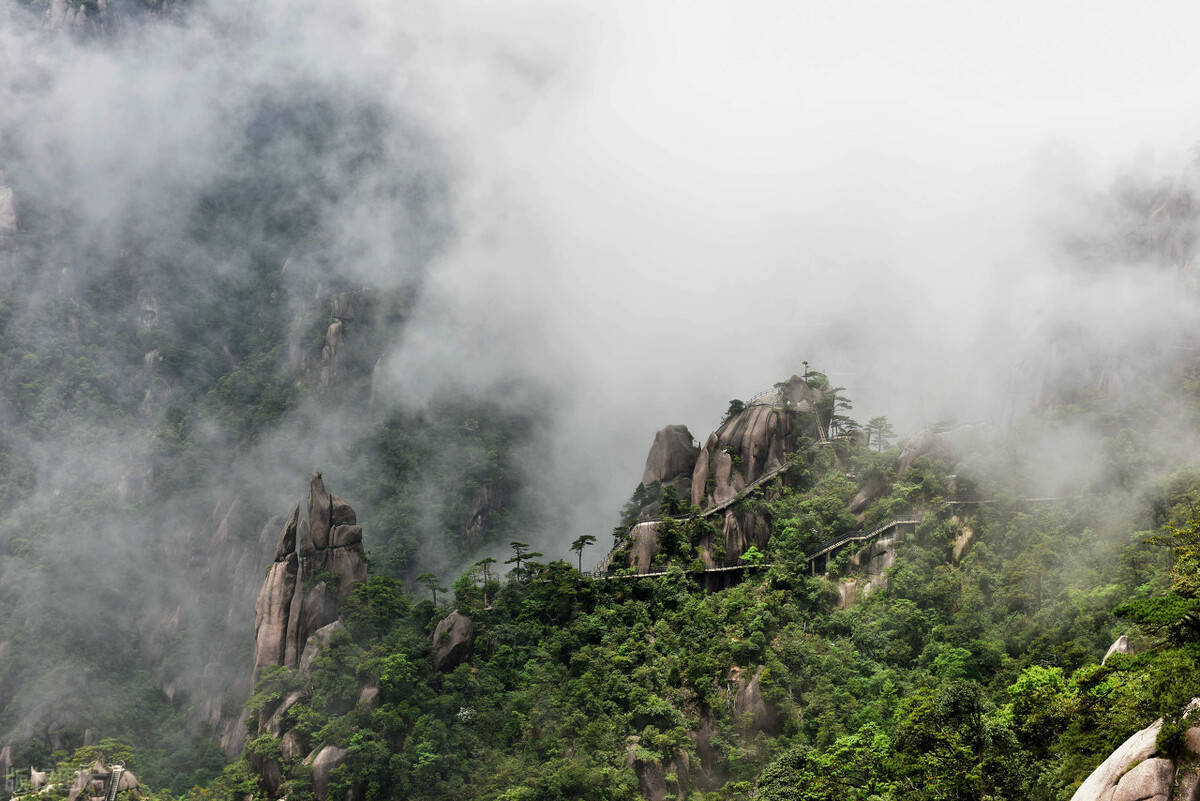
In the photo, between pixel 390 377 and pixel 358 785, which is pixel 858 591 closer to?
pixel 358 785

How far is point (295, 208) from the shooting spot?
140 meters

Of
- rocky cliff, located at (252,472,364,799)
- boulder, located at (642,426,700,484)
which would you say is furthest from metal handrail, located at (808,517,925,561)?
rocky cliff, located at (252,472,364,799)

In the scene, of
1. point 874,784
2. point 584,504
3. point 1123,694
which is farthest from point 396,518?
point 1123,694

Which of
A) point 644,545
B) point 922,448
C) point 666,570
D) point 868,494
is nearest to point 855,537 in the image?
point 868,494

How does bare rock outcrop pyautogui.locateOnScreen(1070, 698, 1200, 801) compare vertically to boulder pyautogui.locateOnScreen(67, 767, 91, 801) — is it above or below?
below

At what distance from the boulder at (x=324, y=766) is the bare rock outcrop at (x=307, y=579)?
936 centimetres

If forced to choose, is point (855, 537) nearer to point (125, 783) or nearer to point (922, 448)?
point (922, 448)

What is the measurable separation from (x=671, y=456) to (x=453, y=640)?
78.7 ft

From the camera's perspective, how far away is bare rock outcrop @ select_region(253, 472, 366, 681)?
201ft

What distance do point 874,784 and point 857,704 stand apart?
1154 cm

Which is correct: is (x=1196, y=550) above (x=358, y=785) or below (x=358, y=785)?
below

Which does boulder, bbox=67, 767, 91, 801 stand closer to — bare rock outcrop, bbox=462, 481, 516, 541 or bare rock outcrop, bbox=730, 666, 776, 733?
bare rock outcrop, bbox=730, 666, 776, 733

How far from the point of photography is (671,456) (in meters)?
73.8

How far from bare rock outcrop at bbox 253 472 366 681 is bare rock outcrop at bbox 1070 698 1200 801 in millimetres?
47916
